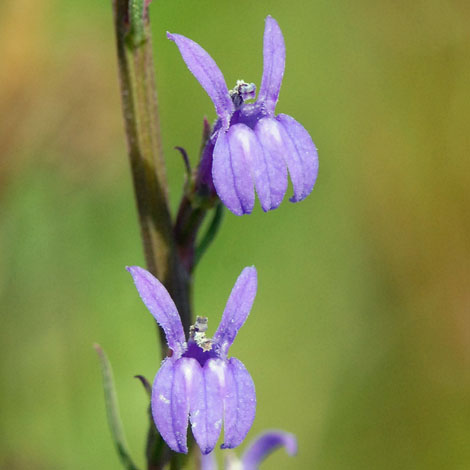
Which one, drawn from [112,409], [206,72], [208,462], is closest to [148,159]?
[206,72]

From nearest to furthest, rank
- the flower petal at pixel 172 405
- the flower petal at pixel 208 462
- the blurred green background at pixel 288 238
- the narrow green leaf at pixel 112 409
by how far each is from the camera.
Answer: the flower petal at pixel 172 405
the narrow green leaf at pixel 112 409
the flower petal at pixel 208 462
the blurred green background at pixel 288 238

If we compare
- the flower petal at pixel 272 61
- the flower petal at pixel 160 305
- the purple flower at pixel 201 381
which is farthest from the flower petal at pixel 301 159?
the flower petal at pixel 160 305

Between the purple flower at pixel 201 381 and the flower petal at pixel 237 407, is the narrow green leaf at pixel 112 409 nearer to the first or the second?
the purple flower at pixel 201 381

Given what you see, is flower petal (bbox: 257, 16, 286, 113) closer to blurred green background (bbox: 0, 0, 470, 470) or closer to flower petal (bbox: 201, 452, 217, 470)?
flower petal (bbox: 201, 452, 217, 470)

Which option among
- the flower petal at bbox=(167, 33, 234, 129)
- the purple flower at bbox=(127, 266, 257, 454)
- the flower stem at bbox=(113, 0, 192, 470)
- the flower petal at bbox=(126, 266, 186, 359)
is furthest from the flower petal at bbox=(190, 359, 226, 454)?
the flower petal at bbox=(167, 33, 234, 129)

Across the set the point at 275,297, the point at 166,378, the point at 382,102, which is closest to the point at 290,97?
the point at 382,102

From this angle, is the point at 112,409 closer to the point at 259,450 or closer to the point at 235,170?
the point at 259,450

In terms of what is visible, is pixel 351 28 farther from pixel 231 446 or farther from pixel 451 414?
pixel 231 446

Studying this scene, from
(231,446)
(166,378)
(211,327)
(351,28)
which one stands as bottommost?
(211,327)
